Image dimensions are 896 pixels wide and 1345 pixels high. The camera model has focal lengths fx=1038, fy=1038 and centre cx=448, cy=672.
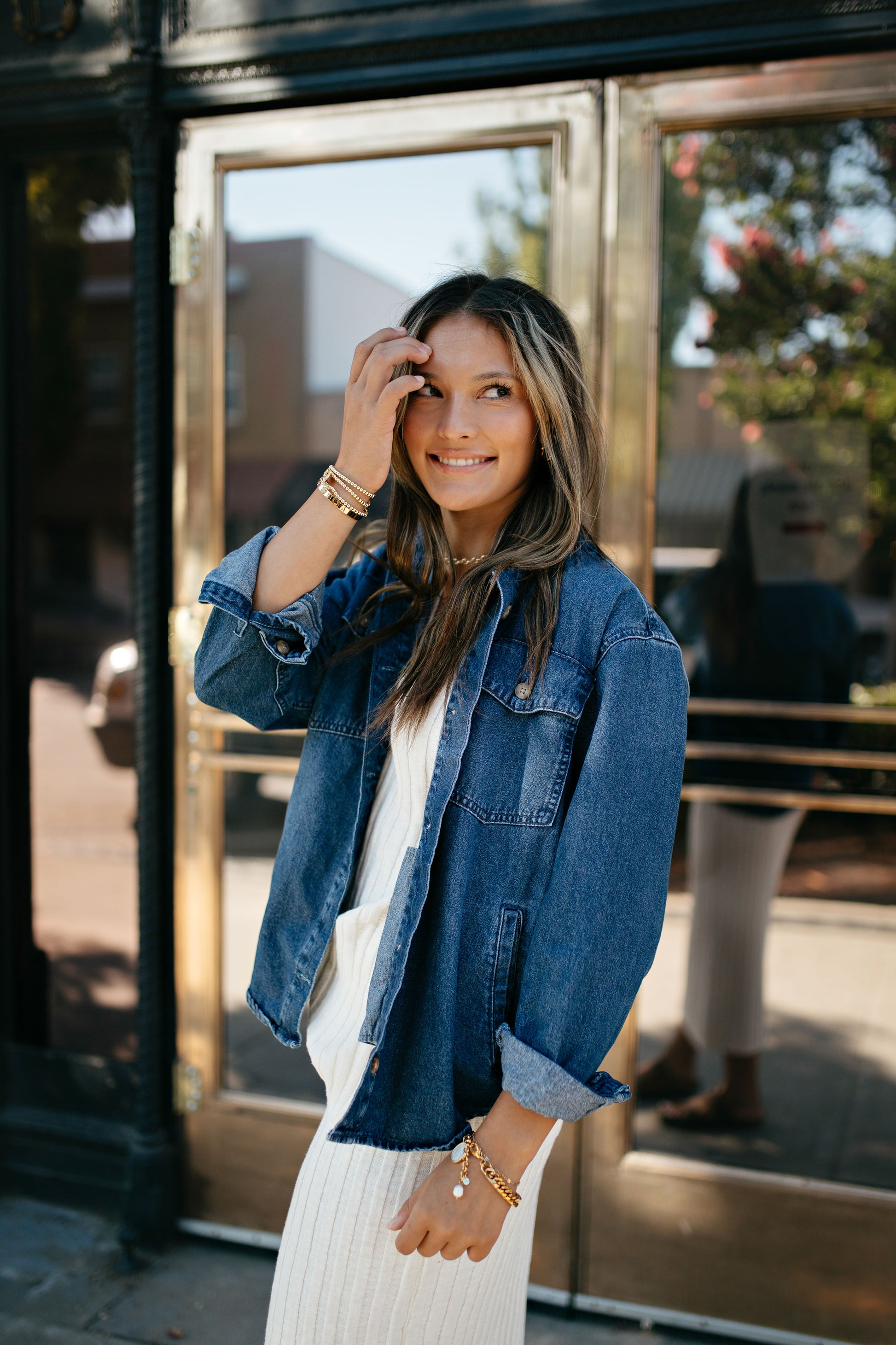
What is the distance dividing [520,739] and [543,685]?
80 mm

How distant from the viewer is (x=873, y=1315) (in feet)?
7.56

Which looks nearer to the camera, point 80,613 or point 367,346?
point 367,346

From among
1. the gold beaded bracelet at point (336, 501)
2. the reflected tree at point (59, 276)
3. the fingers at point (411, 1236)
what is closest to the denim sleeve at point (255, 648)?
the gold beaded bracelet at point (336, 501)

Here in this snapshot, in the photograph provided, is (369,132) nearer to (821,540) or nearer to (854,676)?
(821,540)

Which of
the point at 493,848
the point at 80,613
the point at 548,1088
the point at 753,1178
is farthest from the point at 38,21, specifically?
the point at 753,1178

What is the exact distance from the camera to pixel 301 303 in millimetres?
3059

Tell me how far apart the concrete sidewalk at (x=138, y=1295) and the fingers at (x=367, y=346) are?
217 cm

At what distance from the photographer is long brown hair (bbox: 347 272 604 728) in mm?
1370

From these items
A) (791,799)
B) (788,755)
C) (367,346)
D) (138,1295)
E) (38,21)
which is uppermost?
(38,21)

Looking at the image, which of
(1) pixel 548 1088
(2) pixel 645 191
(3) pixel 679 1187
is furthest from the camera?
(3) pixel 679 1187

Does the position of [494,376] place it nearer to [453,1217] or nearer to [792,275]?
[453,1217]

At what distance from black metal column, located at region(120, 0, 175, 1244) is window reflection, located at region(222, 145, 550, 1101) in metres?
0.17

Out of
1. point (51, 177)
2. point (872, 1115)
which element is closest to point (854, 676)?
point (872, 1115)

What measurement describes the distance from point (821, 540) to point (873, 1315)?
1.75m
